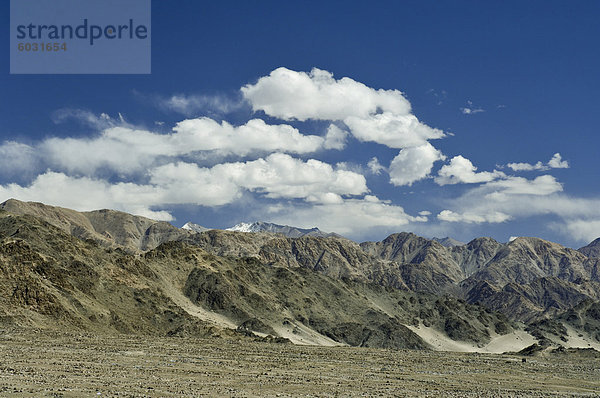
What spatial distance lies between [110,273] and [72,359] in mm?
72325

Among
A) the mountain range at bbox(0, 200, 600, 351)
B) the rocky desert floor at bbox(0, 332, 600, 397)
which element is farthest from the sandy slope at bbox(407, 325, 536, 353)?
the rocky desert floor at bbox(0, 332, 600, 397)

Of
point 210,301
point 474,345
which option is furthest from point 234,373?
point 474,345

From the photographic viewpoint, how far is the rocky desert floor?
124 ft

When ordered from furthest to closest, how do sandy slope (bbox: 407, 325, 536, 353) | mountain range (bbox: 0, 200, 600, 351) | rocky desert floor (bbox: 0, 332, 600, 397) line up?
sandy slope (bbox: 407, 325, 536, 353) < mountain range (bbox: 0, 200, 600, 351) < rocky desert floor (bbox: 0, 332, 600, 397)

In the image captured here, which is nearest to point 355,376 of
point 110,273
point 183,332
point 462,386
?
point 462,386

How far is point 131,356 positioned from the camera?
178 feet

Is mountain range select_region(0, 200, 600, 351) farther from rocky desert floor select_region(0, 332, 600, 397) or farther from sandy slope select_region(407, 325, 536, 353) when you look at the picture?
rocky desert floor select_region(0, 332, 600, 397)

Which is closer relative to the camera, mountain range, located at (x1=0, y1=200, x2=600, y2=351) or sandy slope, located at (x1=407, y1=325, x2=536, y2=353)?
mountain range, located at (x1=0, y1=200, x2=600, y2=351)

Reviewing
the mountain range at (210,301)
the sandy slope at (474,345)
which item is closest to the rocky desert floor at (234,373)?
the mountain range at (210,301)

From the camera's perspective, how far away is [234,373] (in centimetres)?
4738

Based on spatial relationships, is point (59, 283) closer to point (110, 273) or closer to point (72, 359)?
point (110, 273)

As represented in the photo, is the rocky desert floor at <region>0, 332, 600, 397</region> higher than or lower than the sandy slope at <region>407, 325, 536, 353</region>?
higher

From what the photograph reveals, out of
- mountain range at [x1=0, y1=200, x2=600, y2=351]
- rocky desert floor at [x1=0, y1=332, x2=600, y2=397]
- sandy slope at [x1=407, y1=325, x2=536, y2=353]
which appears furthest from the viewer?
sandy slope at [x1=407, y1=325, x2=536, y2=353]

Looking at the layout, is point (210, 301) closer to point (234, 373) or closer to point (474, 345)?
point (474, 345)
